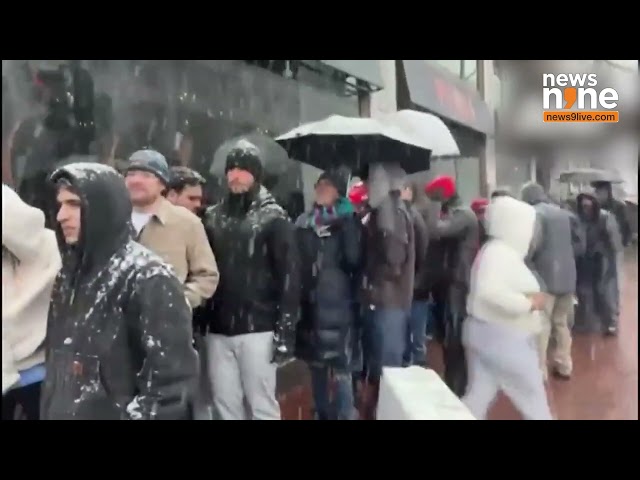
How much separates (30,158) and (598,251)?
6.53 ft

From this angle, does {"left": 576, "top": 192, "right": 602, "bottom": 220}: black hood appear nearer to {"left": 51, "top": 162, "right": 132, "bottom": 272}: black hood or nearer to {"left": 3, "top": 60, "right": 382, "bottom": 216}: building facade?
{"left": 3, "top": 60, "right": 382, "bottom": 216}: building facade

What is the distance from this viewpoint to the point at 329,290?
262cm

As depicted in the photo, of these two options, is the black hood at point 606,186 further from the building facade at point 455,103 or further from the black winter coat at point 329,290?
the black winter coat at point 329,290

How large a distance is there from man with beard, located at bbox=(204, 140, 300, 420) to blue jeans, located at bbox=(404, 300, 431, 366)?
42 centimetres

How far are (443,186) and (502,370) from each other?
0.72m

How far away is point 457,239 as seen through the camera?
257 centimetres

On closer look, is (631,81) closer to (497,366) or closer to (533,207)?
(533,207)

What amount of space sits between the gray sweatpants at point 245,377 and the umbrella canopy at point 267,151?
0.60 meters

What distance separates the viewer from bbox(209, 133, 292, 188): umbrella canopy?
2.55 m

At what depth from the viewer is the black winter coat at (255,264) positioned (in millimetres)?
2594

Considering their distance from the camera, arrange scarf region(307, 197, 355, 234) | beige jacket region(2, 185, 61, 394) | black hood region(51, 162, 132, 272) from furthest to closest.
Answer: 1. scarf region(307, 197, 355, 234)
2. beige jacket region(2, 185, 61, 394)
3. black hood region(51, 162, 132, 272)

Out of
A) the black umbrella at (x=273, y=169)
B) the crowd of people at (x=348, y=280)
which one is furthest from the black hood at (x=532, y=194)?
the black umbrella at (x=273, y=169)

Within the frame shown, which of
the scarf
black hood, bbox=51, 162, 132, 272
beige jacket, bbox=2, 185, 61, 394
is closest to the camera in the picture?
black hood, bbox=51, 162, 132, 272

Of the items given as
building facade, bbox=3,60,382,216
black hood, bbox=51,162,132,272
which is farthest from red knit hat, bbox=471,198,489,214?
black hood, bbox=51,162,132,272
